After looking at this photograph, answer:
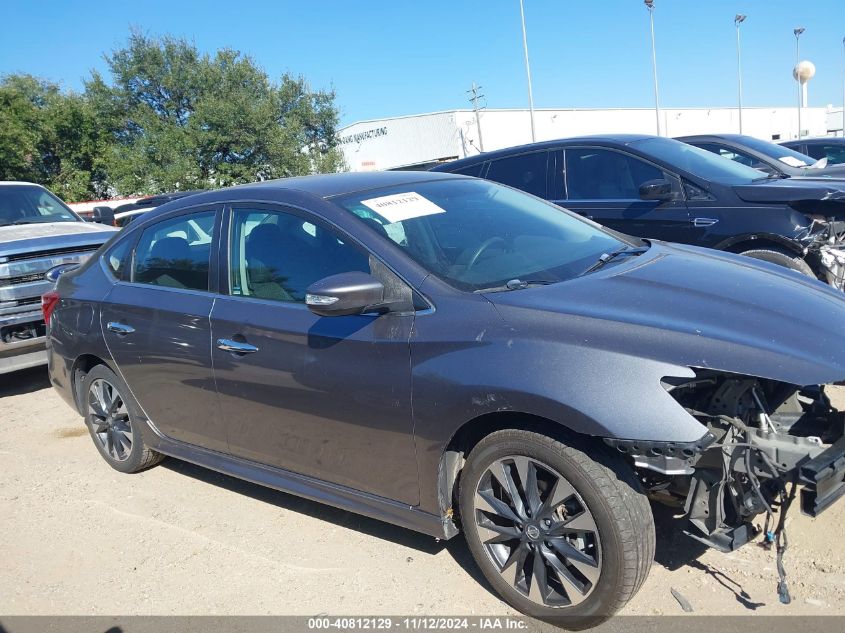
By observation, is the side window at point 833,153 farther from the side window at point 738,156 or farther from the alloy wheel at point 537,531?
the alloy wheel at point 537,531

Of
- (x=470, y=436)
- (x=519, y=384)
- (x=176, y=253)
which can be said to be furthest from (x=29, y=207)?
(x=519, y=384)

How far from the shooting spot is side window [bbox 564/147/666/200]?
20.5 ft

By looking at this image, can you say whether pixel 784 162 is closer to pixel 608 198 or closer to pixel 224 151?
pixel 608 198

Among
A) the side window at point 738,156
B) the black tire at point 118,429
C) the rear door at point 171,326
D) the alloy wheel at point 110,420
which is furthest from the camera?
the side window at point 738,156

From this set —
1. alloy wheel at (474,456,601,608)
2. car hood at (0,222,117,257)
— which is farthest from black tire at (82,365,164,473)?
car hood at (0,222,117,257)

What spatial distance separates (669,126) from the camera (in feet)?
183

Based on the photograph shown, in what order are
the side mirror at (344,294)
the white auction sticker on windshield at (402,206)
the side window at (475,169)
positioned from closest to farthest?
1. the side mirror at (344,294)
2. the white auction sticker on windshield at (402,206)
3. the side window at (475,169)

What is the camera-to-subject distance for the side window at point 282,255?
3238mm

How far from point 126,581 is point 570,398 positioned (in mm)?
2421

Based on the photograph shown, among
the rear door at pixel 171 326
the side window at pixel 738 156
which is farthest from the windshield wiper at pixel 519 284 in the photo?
the side window at pixel 738 156

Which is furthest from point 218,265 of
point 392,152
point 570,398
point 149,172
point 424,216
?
point 392,152

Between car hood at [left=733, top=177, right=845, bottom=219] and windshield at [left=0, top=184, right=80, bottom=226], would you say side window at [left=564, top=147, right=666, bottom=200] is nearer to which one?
car hood at [left=733, top=177, right=845, bottom=219]

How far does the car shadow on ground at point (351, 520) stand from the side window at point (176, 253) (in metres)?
1.31

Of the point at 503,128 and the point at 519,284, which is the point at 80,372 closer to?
the point at 519,284
